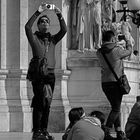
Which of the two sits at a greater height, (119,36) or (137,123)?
(119,36)

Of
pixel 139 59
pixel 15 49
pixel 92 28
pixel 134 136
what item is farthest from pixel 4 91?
pixel 134 136

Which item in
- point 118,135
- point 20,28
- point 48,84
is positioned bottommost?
point 118,135

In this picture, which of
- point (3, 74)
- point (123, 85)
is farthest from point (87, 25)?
point (123, 85)

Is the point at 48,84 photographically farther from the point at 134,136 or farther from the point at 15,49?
the point at 15,49

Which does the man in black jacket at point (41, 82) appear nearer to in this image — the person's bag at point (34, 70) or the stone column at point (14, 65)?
the person's bag at point (34, 70)

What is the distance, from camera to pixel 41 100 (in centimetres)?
1278

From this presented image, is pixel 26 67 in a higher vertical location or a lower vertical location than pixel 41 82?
higher

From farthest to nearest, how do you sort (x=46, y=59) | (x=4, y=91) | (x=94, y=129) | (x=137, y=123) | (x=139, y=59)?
(x=139, y=59) → (x=4, y=91) → (x=46, y=59) → (x=137, y=123) → (x=94, y=129)

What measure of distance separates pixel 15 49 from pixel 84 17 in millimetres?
1870

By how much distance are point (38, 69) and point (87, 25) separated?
6506 millimetres

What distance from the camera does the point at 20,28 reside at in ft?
62.3

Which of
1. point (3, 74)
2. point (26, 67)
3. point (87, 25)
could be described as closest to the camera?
point (3, 74)

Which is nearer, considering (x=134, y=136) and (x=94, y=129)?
(x=94, y=129)

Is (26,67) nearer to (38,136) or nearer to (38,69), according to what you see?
(38,69)
